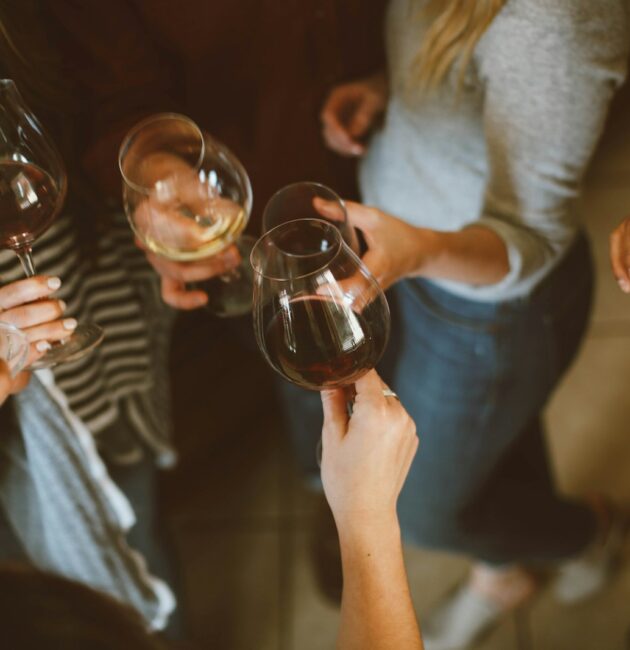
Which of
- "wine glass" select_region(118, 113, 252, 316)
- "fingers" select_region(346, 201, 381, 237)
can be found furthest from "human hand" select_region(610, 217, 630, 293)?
"wine glass" select_region(118, 113, 252, 316)

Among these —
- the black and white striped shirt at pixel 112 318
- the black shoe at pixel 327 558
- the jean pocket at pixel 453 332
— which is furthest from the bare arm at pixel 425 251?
the black shoe at pixel 327 558

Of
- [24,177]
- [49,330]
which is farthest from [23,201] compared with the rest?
[49,330]

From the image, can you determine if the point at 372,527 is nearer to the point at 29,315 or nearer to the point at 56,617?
the point at 56,617

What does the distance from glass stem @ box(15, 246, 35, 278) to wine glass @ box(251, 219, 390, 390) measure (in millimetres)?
274

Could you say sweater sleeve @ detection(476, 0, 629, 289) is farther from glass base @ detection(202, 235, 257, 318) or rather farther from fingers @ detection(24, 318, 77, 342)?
fingers @ detection(24, 318, 77, 342)

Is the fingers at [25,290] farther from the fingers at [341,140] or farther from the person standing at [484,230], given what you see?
the fingers at [341,140]

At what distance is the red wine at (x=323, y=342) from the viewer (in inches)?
25.2

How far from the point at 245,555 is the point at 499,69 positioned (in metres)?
1.22

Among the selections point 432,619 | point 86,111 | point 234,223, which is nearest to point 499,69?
point 234,223

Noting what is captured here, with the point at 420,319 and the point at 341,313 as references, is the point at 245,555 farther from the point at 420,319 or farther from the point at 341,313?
the point at 341,313

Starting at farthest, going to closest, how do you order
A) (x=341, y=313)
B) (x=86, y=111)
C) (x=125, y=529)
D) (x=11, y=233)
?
1. (x=125, y=529)
2. (x=86, y=111)
3. (x=11, y=233)
4. (x=341, y=313)

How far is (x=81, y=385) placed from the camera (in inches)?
38.5

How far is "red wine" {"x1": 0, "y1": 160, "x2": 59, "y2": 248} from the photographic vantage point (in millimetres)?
749

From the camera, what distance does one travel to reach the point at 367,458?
66cm
